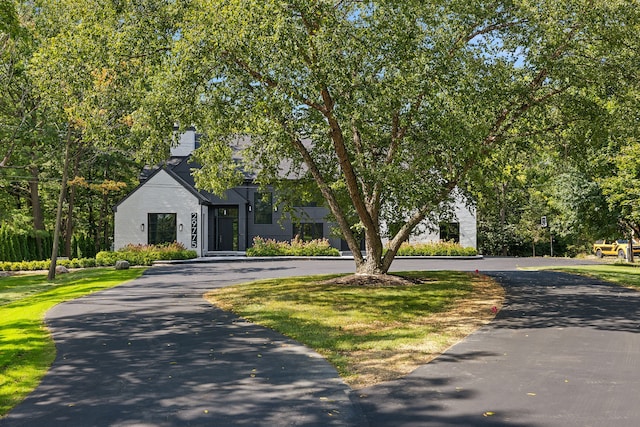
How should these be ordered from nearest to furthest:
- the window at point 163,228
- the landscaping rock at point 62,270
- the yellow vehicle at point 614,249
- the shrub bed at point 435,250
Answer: the landscaping rock at point 62,270, the window at point 163,228, the shrub bed at point 435,250, the yellow vehicle at point 614,249

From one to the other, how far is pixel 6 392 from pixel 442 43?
11025mm

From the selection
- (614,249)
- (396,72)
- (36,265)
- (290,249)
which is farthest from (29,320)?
(614,249)

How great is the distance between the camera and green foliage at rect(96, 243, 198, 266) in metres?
29.0

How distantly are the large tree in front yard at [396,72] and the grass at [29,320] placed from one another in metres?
5.36

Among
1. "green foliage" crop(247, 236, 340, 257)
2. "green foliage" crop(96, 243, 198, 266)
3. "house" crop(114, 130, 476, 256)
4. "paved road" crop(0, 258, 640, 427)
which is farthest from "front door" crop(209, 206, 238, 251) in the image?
"paved road" crop(0, 258, 640, 427)

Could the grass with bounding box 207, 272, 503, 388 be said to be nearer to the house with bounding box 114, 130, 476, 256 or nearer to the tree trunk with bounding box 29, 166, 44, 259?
the house with bounding box 114, 130, 476, 256

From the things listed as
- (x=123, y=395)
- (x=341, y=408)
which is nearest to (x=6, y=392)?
(x=123, y=395)

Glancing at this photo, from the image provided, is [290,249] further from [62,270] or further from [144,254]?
[62,270]

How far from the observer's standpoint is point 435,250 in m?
34.8

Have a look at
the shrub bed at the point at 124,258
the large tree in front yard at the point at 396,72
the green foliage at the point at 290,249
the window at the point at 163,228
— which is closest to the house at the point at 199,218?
the window at the point at 163,228

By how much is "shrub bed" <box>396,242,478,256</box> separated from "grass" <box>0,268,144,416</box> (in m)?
16.9

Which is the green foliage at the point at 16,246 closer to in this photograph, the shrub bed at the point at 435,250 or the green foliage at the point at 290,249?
the green foliage at the point at 290,249

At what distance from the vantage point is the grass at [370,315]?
7965 millimetres

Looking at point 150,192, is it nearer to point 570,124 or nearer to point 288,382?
point 570,124
